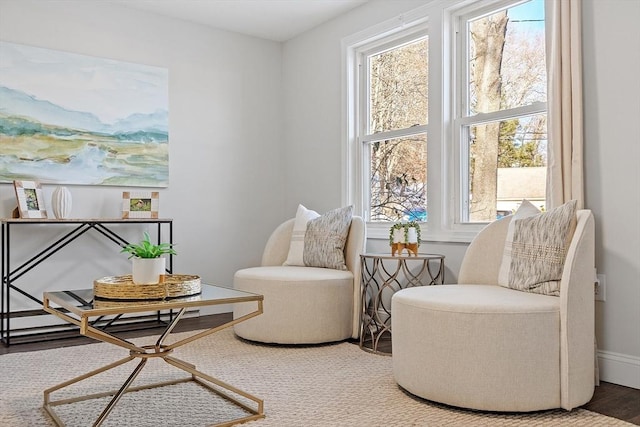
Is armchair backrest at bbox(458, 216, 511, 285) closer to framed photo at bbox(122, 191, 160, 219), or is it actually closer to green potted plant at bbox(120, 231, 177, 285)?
green potted plant at bbox(120, 231, 177, 285)

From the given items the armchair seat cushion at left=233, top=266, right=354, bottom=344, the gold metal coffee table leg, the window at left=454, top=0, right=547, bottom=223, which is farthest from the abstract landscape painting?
the window at left=454, top=0, right=547, bottom=223

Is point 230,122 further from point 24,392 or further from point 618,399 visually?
point 618,399

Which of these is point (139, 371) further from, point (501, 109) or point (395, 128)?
point (395, 128)

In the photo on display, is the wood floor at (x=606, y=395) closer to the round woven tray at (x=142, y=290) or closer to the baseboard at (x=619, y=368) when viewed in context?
the baseboard at (x=619, y=368)

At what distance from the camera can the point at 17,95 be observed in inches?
150

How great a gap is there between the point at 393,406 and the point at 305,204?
2692 millimetres

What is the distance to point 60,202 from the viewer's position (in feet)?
12.3

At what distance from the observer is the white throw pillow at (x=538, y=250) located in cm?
241

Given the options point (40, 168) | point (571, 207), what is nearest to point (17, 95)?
point (40, 168)

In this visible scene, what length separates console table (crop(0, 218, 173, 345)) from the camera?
3.55m

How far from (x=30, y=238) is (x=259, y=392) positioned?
227 cm

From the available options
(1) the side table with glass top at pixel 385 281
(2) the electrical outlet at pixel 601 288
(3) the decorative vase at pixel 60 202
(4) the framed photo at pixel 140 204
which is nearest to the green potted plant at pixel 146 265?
(1) the side table with glass top at pixel 385 281

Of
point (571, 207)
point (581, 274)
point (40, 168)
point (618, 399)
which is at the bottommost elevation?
point (618, 399)

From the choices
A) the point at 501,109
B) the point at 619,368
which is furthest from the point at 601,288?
the point at 501,109
